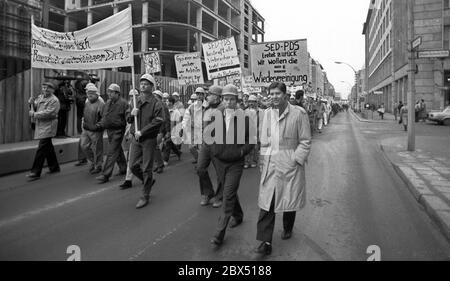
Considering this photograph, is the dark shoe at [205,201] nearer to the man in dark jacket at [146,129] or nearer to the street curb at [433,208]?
the man in dark jacket at [146,129]

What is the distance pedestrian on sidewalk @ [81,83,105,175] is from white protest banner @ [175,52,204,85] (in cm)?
568

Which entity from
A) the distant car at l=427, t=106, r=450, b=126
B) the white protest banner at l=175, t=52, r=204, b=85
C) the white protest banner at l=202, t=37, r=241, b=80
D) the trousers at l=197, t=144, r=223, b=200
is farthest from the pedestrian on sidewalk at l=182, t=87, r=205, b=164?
the distant car at l=427, t=106, r=450, b=126

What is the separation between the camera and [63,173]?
799 cm

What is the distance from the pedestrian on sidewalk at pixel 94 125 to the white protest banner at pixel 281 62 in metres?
4.52

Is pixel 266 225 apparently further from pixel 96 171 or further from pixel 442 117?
pixel 442 117

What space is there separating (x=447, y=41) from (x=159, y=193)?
108ft

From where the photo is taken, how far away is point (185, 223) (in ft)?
15.7

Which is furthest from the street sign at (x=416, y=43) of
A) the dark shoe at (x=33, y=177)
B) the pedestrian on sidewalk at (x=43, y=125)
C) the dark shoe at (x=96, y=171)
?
the dark shoe at (x=33, y=177)

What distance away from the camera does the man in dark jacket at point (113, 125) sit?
7.08m

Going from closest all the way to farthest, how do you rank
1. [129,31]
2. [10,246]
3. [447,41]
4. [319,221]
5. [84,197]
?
[10,246], [319,221], [84,197], [129,31], [447,41]

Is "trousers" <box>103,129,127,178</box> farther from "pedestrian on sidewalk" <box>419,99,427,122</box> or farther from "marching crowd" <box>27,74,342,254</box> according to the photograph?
"pedestrian on sidewalk" <box>419,99,427,122</box>
